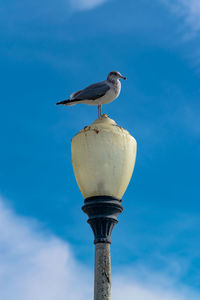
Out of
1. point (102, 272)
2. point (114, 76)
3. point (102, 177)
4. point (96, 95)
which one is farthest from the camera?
point (114, 76)

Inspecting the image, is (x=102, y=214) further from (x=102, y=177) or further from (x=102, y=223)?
(x=102, y=177)

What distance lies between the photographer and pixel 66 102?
730cm

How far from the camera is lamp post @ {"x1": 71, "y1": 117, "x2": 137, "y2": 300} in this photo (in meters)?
5.67

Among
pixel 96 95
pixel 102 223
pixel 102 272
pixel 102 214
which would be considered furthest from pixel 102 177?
pixel 96 95

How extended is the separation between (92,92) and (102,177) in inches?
79.3

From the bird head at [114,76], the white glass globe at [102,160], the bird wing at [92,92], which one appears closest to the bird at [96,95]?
the bird wing at [92,92]

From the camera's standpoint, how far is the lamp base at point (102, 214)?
18.6 ft

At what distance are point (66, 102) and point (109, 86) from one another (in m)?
0.75

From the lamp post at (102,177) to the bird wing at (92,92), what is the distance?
55.2 inches

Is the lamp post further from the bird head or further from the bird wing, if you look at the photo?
the bird head

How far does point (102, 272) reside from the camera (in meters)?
5.46

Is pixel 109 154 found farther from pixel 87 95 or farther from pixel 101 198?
pixel 87 95

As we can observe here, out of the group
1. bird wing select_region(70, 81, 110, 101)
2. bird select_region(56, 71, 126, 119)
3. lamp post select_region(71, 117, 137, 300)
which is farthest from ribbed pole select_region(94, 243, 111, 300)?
bird wing select_region(70, 81, 110, 101)

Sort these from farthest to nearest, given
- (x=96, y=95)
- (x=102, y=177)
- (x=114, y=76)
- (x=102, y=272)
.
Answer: (x=114, y=76) → (x=96, y=95) → (x=102, y=177) → (x=102, y=272)
